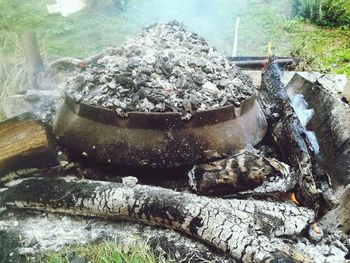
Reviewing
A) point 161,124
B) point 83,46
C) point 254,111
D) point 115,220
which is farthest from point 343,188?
point 83,46

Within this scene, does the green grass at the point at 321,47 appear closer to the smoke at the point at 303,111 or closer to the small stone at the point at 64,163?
the smoke at the point at 303,111

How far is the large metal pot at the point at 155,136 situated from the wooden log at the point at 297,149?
0.42m

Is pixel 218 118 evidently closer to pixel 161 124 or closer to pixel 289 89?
pixel 161 124

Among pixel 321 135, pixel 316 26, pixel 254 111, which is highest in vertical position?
pixel 254 111

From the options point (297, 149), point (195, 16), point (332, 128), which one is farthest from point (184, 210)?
point (195, 16)

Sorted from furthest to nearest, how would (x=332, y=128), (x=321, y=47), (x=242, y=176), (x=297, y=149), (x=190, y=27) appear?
(x=321, y=47), (x=190, y=27), (x=332, y=128), (x=297, y=149), (x=242, y=176)

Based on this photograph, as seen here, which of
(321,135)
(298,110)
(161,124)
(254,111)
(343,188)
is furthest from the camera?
(298,110)

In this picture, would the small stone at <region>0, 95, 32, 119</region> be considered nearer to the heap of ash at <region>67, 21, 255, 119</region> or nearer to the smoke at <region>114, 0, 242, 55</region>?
the heap of ash at <region>67, 21, 255, 119</region>

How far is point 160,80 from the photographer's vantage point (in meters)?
2.66

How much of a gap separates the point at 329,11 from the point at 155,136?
23.1ft

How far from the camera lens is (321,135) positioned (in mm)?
3201

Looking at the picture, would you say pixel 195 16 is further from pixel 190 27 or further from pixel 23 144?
pixel 23 144

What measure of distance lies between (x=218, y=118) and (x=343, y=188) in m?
1.02

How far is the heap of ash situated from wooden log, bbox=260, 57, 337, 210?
365mm
